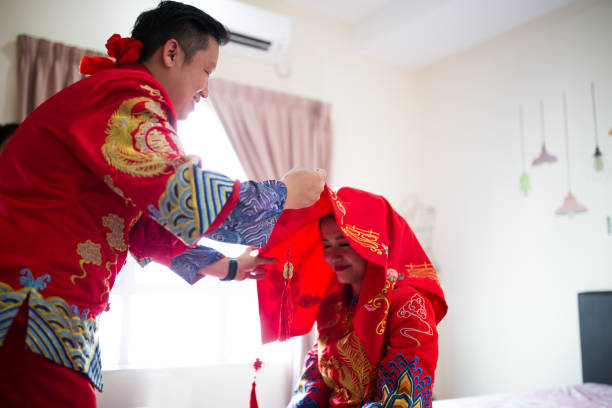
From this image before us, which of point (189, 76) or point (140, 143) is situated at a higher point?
point (189, 76)

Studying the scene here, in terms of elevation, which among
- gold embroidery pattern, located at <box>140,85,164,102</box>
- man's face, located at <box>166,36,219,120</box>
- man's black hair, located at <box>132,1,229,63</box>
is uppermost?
man's black hair, located at <box>132,1,229,63</box>

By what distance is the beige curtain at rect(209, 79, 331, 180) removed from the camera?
3307mm

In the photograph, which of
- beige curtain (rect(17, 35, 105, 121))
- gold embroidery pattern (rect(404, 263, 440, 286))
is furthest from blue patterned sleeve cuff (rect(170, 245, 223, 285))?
beige curtain (rect(17, 35, 105, 121))

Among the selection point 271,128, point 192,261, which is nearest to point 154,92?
point 192,261

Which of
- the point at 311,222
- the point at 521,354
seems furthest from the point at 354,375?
the point at 521,354

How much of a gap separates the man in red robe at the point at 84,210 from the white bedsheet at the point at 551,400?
1.74m

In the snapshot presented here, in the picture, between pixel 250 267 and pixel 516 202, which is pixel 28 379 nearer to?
pixel 250 267

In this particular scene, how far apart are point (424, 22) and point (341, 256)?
7.61ft

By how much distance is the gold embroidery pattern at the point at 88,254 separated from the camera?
2.90 feet

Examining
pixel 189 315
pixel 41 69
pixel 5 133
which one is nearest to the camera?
pixel 5 133

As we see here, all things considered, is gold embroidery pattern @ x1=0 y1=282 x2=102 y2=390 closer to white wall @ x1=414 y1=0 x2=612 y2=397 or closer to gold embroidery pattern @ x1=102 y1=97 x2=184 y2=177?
gold embroidery pattern @ x1=102 y1=97 x2=184 y2=177

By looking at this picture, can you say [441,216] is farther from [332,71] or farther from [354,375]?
[354,375]

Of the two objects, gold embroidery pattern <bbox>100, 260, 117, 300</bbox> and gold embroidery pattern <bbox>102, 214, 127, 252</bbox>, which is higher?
gold embroidery pattern <bbox>102, 214, 127, 252</bbox>

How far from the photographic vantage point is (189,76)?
1142 millimetres
